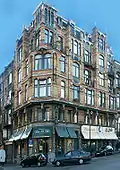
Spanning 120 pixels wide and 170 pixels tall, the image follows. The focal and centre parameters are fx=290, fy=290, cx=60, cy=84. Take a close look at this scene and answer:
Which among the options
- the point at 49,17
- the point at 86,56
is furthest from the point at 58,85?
the point at 49,17

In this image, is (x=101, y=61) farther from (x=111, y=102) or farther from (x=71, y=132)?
(x=71, y=132)

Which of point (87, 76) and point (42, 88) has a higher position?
point (87, 76)

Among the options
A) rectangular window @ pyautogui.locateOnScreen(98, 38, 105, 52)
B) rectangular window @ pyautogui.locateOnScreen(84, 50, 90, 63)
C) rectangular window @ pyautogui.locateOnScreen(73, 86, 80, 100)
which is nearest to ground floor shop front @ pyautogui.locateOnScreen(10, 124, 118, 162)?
rectangular window @ pyautogui.locateOnScreen(73, 86, 80, 100)

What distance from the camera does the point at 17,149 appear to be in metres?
46.3

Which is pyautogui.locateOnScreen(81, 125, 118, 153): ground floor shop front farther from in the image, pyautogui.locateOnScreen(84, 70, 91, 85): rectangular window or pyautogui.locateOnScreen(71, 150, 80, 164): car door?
pyautogui.locateOnScreen(71, 150, 80, 164): car door

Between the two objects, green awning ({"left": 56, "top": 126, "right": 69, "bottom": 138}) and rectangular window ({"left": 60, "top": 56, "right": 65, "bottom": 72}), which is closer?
green awning ({"left": 56, "top": 126, "right": 69, "bottom": 138})

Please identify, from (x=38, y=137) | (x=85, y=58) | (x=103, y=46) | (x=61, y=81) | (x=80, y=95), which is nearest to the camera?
(x=38, y=137)

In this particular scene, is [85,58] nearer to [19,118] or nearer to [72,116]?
[72,116]

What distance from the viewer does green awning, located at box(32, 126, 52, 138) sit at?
38156 mm

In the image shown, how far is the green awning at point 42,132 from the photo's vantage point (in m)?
38.2

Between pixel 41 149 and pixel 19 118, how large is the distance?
29.7 feet

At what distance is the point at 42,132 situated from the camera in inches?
1513

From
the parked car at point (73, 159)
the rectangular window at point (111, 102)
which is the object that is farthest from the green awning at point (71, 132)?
the rectangular window at point (111, 102)

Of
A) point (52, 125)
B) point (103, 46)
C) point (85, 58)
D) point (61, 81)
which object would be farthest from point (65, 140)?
point (103, 46)
